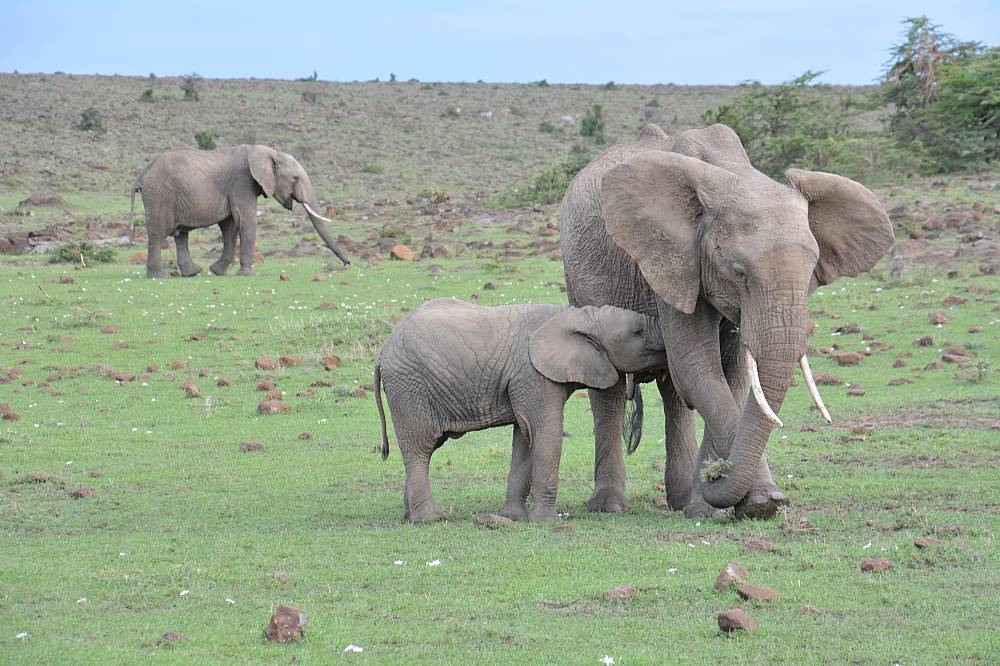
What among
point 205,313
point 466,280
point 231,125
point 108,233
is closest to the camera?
point 205,313

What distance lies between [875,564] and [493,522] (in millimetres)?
2901

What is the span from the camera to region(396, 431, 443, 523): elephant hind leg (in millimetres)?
10117

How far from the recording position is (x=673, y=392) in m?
10.7

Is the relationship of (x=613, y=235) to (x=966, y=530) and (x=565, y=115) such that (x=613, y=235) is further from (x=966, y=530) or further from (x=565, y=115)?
(x=565, y=115)

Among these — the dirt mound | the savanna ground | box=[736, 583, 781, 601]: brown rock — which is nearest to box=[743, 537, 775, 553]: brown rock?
the savanna ground

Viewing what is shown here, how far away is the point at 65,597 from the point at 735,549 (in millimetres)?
4081

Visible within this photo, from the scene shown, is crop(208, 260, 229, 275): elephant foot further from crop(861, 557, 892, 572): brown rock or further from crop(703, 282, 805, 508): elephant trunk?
crop(861, 557, 892, 572): brown rock

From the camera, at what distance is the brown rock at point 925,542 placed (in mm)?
8086

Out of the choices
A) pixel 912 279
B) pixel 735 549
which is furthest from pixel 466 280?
pixel 735 549

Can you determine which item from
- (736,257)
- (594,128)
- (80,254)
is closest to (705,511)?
(736,257)

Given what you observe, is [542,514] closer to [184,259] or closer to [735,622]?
[735,622]

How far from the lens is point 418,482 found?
10188 millimetres

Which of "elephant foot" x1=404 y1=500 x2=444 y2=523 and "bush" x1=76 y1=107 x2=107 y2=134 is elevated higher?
"bush" x1=76 y1=107 x2=107 y2=134

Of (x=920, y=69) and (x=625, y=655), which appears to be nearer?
(x=625, y=655)
